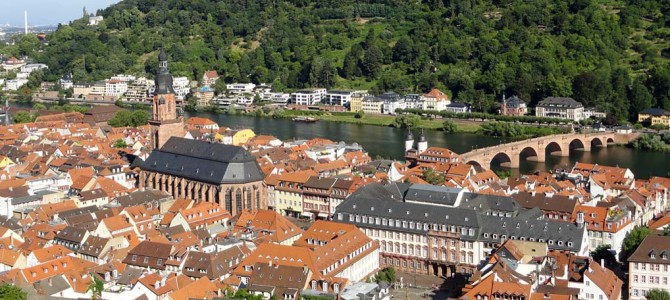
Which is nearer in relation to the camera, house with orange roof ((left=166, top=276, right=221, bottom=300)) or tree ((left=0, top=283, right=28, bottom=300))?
tree ((left=0, top=283, right=28, bottom=300))

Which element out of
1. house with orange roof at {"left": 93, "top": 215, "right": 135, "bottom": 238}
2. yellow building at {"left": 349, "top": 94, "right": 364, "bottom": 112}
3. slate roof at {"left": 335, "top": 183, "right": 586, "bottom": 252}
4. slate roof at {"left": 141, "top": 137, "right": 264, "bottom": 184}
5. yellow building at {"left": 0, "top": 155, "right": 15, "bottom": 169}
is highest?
yellow building at {"left": 349, "top": 94, "right": 364, "bottom": 112}

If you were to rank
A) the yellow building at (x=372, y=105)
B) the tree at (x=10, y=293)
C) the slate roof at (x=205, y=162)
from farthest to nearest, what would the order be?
the yellow building at (x=372, y=105) < the slate roof at (x=205, y=162) < the tree at (x=10, y=293)

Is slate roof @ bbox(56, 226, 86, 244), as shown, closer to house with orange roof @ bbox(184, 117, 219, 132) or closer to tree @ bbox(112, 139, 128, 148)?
tree @ bbox(112, 139, 128, 148)

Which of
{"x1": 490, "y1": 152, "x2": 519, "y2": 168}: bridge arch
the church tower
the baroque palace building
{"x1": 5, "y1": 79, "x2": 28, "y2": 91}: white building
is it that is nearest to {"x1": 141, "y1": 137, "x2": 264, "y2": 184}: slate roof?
the baroque palace building

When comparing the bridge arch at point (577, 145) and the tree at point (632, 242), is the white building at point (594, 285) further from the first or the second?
the bridge arch at point (577, 145)

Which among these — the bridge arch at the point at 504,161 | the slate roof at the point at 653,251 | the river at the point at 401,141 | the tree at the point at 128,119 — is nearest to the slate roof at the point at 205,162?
the slate roof at the point at 653,251
